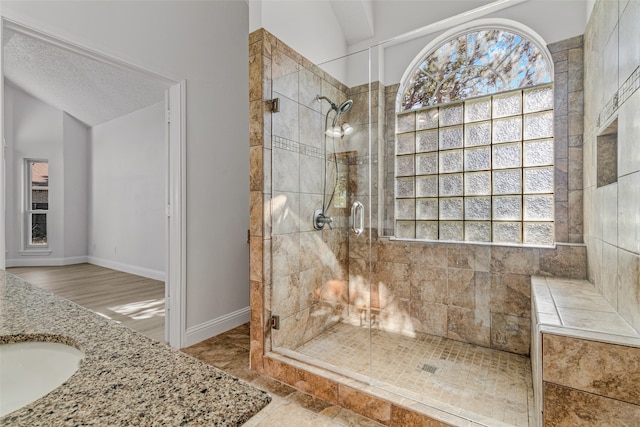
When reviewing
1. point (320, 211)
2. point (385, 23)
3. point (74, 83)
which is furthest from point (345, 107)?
point (74, 83)

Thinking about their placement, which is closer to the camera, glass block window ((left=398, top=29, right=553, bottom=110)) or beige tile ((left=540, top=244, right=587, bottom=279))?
beige tile ((left=540, top=244, right=587, bottom=279))

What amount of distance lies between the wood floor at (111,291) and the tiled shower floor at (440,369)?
5.07 feet

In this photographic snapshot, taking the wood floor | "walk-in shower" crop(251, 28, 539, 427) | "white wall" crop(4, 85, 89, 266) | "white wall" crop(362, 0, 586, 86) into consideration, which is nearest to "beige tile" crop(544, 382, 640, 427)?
"walk-in shower" crop(251, 28, 539, 427)

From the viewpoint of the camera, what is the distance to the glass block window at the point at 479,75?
2.38 meters

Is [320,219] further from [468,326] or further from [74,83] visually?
[74,83]

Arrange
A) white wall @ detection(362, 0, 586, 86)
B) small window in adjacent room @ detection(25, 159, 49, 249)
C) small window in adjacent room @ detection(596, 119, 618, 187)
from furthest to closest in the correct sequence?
1. small window in adjacent room @ detection(25, 159, 49, 249)
2. white wall @ detection(362, 0, 586, 86)
3. small window in adjacent room @ detection(596, 119, 618, 187)

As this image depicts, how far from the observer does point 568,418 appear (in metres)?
1.12

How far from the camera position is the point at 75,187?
6.11m

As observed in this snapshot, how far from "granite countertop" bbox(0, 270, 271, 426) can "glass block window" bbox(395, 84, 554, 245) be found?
252cm

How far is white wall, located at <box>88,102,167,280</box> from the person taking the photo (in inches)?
192

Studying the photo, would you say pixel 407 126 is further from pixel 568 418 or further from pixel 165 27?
pixel 568 418

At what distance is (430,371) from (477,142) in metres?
1.82

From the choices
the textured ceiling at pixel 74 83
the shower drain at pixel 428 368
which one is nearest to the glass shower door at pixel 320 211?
the shower drain at pixel 428 368

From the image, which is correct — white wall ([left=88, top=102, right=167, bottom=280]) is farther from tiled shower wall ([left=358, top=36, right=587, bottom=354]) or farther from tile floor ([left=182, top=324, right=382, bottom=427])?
tiled shower wall ([left=358, top=36, right=587, bottom=354])
